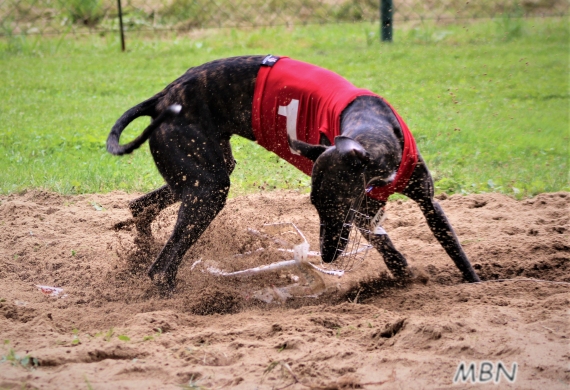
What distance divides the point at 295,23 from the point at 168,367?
12.4 metres

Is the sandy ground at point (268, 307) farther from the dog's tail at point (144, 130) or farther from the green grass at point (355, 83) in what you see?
the dog's tail at point (144, 130)

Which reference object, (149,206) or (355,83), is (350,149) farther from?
(355,83)

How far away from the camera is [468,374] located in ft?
10.2

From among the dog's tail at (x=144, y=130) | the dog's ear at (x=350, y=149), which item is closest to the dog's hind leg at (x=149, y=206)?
the dog's tail at (x=144, y=130)

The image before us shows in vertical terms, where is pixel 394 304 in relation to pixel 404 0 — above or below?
below

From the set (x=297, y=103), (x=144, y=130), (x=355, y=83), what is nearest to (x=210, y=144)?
(x=144, y=130)

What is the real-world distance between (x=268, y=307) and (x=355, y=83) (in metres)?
6.40

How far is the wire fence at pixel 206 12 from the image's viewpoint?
580 inches

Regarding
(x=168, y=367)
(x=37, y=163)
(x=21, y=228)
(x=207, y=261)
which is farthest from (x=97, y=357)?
(x=37, y=163)

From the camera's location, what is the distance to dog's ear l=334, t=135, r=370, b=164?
3.77 metres

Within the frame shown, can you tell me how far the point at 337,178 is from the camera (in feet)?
12.9

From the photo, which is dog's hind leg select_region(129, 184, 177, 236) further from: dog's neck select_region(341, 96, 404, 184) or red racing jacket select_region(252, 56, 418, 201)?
dog's neck select_region(341, 96, 404, 184)

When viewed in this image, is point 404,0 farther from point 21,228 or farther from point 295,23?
point 21,228

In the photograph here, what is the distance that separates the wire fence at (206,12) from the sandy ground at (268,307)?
908 cm
